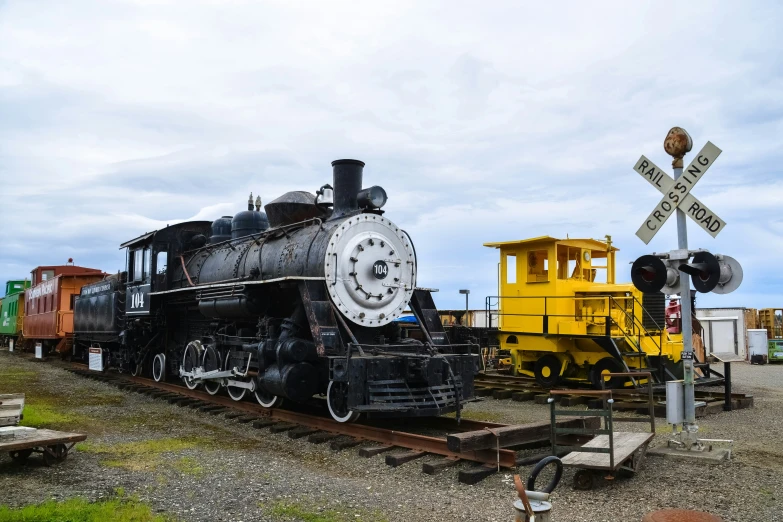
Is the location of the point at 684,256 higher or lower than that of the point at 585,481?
higher

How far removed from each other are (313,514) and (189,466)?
7.31 feet

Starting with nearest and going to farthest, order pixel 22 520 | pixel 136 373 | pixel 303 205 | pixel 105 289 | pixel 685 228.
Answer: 1. pixel 22 520
2. pixel 685 228
3. pixel 303 205
4. pixel 136 373
5. pixel 105 289

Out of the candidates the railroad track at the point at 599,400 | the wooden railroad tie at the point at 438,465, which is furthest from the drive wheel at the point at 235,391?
the railroad track at the point at 599,400

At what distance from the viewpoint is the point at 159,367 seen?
45.9 feet

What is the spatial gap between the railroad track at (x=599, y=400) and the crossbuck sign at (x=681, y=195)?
139 inches

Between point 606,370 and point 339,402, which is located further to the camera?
point 606,370

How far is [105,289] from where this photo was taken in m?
16.3

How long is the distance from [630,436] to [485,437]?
157 cm

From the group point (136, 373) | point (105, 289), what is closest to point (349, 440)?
point (136, 373)

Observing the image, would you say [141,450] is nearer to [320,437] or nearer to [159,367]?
[320,437]

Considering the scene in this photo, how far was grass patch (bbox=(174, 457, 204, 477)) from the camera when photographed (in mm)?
6438

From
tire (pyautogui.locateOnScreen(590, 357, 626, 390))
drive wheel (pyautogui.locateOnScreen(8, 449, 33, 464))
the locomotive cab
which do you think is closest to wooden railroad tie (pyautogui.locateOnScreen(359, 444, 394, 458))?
drive wheel (pyautogui.locateOnScreen(8, 449, 33, 464))

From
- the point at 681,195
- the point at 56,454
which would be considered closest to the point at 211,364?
the point at 56,454

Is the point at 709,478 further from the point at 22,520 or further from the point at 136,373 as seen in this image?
the point at 136,373
